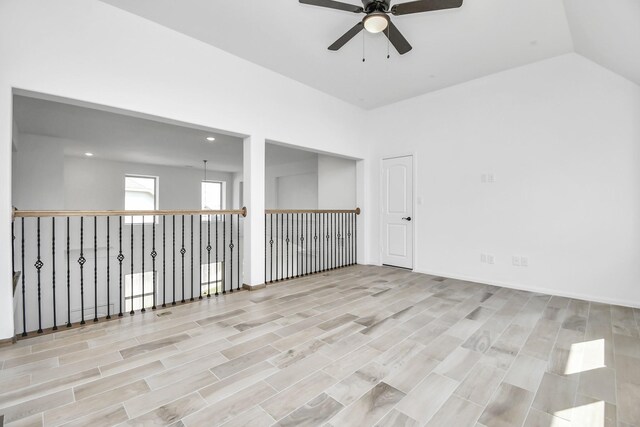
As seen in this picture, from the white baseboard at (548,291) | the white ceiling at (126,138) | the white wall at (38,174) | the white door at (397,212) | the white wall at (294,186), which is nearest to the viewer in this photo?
the white baseboard at (548,291)

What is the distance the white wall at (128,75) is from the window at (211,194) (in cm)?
707

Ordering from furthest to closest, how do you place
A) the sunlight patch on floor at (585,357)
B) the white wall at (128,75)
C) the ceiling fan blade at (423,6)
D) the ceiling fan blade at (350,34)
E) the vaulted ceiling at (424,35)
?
the vaulted ceiling at (424,35), the ceiling fan blade at (350,34), the white wall at (128,75), the ceiling fan blade at (423,6), the sunlight patch on floor at (585,357)

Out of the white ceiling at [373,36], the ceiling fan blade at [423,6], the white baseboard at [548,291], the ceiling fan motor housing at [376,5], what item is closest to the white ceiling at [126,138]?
the white ceiling at [373,36]

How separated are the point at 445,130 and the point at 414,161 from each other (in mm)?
684

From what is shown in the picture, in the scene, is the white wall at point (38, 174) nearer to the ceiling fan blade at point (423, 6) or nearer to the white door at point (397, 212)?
the white door at point (397, 212)

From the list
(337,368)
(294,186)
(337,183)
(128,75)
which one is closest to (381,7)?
(128,75)

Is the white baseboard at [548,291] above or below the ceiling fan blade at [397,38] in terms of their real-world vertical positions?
below

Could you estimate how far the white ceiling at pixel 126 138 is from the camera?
15.0ft

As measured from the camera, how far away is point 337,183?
262 inches

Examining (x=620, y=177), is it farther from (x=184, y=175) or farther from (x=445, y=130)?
(x=184, y=175)

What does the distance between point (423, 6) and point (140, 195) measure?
9335mm

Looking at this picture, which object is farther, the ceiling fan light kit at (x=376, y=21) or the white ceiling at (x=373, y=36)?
the white ceiling at (x=373, y=36)

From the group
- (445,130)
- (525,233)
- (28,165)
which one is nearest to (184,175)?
(28,165)

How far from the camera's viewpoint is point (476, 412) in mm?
1619
